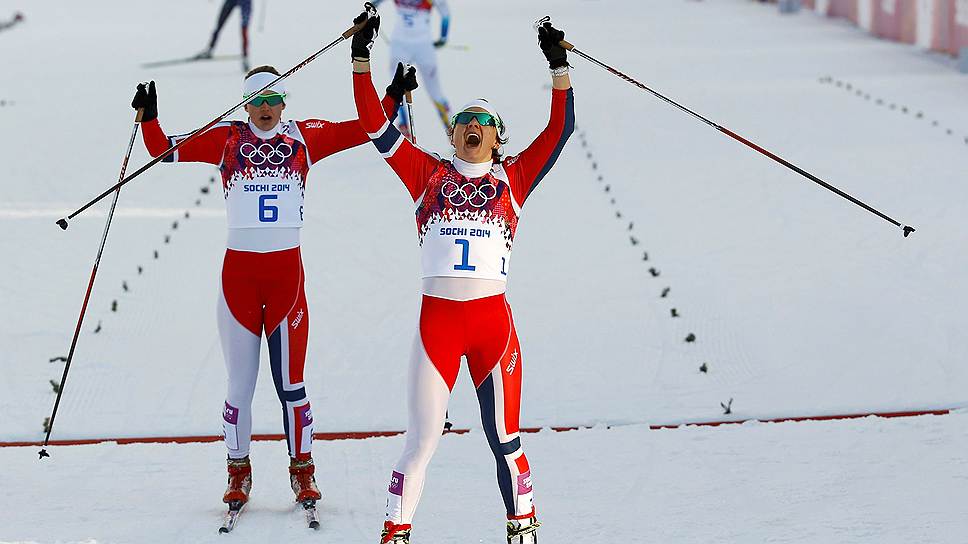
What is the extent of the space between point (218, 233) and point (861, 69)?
9.36m

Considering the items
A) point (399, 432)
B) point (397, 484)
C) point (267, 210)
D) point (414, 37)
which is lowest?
point (399, 432)

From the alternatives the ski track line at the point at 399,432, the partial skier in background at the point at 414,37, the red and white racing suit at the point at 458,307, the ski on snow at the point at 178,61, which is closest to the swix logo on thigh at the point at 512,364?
the red and white racing suit at the point at 458,307

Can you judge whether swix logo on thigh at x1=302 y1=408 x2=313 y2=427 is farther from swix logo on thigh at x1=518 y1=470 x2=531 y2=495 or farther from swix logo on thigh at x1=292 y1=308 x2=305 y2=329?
swix logo on thigh at x1=518 y1=470 x2=531 y2=495

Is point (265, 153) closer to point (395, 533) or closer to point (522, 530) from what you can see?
point (395, 533)

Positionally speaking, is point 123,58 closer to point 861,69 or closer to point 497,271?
point 861,69

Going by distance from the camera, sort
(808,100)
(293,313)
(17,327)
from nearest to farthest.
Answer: (293,313)
(17,327)
(808,100)

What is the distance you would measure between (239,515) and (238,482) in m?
0.11

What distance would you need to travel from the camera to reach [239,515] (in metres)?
4.77

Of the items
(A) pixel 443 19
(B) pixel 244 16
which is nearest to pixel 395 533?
(A) pixel 443 19

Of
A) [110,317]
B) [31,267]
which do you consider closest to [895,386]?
[110,317]

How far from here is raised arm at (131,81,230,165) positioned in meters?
4.70

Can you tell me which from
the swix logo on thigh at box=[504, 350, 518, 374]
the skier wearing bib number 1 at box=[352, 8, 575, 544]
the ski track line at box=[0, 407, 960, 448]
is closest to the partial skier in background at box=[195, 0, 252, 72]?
the ski track line at box=[0, 407, 960, 448]

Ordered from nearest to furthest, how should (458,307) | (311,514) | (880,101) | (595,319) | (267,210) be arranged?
(458,307) < (267,210) < (311,514) < (595,319) < (880,101)

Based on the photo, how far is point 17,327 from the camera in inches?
282
